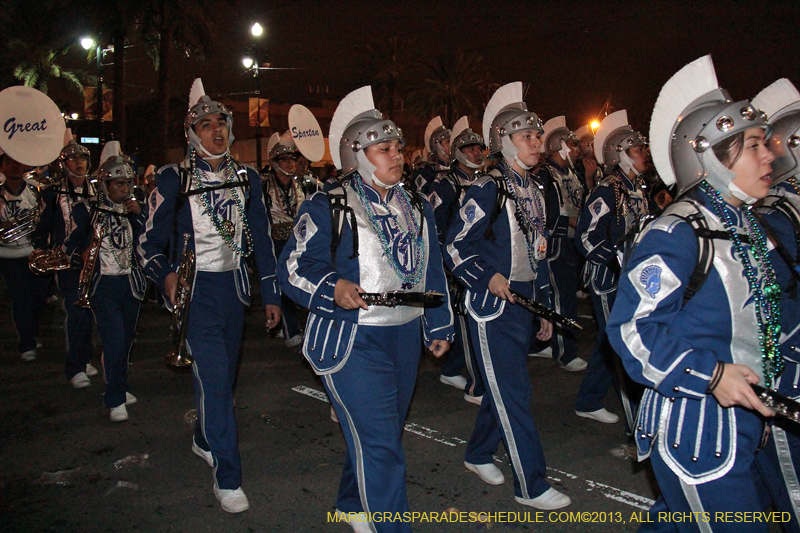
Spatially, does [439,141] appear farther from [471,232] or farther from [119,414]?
[471,232]

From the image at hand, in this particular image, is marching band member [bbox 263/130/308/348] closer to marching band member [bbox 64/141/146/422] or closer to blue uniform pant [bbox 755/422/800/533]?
marching band member [bbox 64/141/146/422]

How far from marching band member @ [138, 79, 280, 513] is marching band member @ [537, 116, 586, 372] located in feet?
9.16

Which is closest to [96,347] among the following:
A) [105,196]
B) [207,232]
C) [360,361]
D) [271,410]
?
[105,196]

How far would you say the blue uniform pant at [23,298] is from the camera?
8664 millimetres

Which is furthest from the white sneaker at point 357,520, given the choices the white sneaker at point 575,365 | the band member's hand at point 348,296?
the white sneaker at point 575,365

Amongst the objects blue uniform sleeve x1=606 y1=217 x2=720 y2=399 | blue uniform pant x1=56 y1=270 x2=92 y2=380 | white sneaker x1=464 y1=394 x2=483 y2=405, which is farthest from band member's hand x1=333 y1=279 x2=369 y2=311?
blue uniform pant x1=56 y1=270 x2=92 y2=380

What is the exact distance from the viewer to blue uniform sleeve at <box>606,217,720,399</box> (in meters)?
2.50

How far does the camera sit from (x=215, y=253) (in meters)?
4.77

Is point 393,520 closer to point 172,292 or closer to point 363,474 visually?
point 363,474

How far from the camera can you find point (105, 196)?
272 inches

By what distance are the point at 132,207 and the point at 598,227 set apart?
440 cm

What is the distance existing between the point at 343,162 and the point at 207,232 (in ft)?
4.18

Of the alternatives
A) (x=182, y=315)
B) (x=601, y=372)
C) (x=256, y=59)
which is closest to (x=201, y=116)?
(x=182, y=315)

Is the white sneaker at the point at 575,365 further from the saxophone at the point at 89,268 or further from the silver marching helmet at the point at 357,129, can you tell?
the saxophone at the point at 89,268
